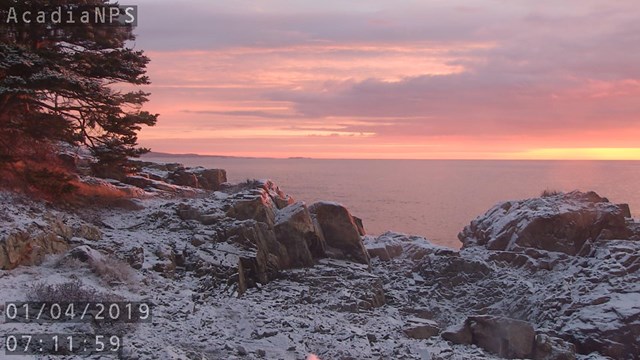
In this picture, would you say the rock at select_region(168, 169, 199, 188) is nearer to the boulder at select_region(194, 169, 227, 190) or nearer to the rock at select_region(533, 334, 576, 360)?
the boulder at select_region(194, 169, 227, 190)

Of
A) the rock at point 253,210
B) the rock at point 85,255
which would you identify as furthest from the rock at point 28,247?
the rock at point 253,210

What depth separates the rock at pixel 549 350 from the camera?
16750 millimetres

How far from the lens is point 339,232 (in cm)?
2458

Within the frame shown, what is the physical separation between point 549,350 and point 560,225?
9.53 meters

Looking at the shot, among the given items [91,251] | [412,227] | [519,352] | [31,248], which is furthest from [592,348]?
[412,227]

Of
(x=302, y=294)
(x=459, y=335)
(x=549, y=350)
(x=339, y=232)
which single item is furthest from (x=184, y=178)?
(x=549, y=350)

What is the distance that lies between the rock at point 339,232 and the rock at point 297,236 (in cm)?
119

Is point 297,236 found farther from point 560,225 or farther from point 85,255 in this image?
point 560,225

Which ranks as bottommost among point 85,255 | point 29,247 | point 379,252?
point 379,252

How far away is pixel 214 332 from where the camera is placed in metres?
14.9

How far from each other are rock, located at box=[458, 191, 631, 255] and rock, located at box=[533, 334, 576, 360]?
777 cm

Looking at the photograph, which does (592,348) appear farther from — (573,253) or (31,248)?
(31,248)

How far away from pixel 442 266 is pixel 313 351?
10728mm
